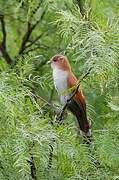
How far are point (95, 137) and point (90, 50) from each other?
2.54ft

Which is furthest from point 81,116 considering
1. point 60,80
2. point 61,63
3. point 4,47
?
point 4,47

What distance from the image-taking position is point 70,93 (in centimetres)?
432

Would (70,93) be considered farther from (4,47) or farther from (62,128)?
(4,47)

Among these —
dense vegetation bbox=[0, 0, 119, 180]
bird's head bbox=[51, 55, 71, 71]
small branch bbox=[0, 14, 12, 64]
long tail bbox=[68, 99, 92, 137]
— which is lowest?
small branch bbox=[0, 14, 12, 64]

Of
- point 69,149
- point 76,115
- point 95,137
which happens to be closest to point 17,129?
point 69,149

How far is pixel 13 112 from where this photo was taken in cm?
319

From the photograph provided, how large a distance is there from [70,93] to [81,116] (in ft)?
0.55

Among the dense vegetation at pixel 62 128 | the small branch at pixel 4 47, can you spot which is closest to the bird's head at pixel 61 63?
the dense vegetation at pixel 62 128

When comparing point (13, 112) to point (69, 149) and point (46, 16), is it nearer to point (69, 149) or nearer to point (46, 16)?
point (69, 149)

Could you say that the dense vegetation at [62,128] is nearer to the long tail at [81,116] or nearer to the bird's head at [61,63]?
the long tail at [81,116]

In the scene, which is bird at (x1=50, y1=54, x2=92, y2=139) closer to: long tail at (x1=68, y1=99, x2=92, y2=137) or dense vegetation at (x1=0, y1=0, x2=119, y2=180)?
long tail at (x1=68, y1=99, x2=92, y2=137)

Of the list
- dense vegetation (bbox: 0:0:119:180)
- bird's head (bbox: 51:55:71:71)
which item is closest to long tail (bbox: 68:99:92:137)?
dense vegetation (bbox: 0:0:119:180)

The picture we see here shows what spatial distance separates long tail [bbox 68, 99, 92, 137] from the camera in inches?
160

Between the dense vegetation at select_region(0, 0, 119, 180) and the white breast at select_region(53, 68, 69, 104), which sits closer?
the dense vegetation at select_region(0, 0, 119, 180)
